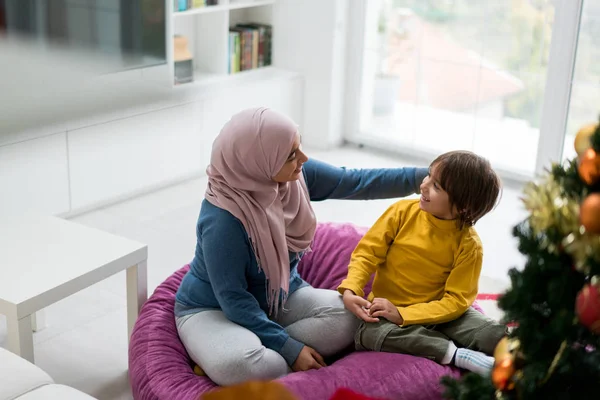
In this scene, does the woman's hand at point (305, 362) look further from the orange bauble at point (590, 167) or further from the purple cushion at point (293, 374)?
the orange bauble at point (590, 167)

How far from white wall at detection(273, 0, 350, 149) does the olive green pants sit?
2.54 metres

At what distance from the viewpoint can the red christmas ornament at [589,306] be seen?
3.15ft

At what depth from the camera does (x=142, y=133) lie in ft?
12.4

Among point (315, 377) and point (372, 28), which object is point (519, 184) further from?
point (315, 377)

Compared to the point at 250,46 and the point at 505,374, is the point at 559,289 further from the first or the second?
the point at 250,46

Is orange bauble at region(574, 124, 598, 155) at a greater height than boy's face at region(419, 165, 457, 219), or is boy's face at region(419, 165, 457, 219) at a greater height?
orange bauble at region(574, 124, 598, 155)

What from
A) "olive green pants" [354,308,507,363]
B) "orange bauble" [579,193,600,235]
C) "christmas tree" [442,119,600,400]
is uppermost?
"orange bauble" [579,193,600,235]

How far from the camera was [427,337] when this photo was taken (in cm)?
207

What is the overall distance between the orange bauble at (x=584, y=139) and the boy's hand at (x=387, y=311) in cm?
110

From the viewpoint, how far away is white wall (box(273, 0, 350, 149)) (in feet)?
14.4

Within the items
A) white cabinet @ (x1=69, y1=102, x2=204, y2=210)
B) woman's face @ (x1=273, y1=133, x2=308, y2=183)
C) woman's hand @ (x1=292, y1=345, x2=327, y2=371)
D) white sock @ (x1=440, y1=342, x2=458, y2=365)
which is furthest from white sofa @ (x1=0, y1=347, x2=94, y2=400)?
white cabinet @ (x1=69, y1=102, x2=204, y2=210)

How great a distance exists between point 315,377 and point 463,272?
468 mm

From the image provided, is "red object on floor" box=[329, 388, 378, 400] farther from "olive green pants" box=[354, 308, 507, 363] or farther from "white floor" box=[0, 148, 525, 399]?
"white floor" box=[0, 148, 525, 399]

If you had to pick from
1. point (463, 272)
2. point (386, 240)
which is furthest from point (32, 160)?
point (463, 272)
